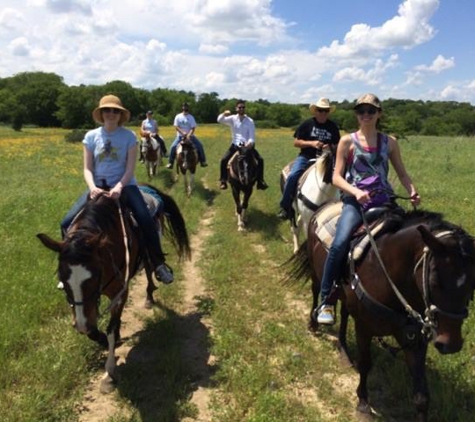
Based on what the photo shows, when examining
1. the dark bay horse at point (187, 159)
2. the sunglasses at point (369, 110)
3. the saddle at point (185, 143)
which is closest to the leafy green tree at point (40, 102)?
the saddle at point (185, 143)

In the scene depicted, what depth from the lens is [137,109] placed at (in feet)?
272

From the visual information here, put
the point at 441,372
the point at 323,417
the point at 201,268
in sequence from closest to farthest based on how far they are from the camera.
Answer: the point at 323,417 < the point at 441,372 < the point at 201,268

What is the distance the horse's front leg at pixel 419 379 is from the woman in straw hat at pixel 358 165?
0.93 m

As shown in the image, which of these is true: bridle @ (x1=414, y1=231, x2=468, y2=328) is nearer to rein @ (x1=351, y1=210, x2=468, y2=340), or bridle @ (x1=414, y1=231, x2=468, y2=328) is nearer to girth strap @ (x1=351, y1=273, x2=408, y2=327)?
rein @ (x1=351, y1=210, x2=468, y2=340)

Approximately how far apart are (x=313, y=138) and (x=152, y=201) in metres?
3.05

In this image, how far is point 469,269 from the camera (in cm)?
271

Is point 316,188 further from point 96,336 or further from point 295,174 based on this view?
point 96,336

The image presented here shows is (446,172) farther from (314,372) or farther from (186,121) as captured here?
(314,372)

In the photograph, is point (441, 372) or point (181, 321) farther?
point (181, 321)

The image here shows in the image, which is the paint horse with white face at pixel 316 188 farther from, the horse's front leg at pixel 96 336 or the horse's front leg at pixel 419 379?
the horse's front leg at pixel 96 336

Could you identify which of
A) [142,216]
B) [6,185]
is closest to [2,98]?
[6,185]

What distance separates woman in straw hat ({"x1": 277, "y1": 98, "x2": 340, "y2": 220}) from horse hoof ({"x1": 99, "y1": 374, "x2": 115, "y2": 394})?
437 centimetres

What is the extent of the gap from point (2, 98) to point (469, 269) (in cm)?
8863

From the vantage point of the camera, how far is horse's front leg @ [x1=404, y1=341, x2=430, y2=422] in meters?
3.25
